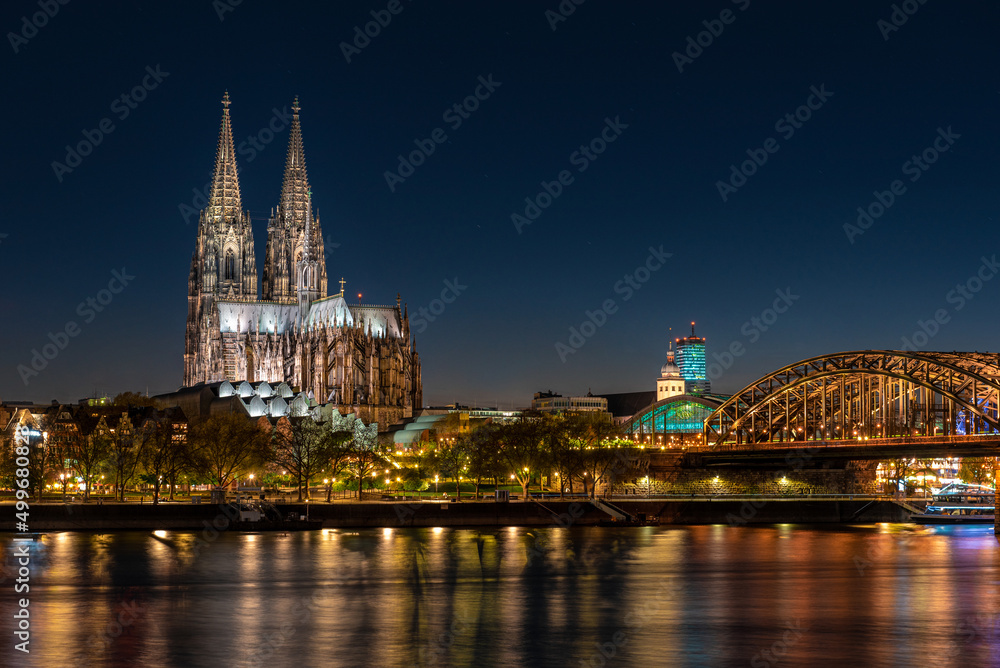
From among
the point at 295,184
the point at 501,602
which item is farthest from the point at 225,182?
the point at 501,602

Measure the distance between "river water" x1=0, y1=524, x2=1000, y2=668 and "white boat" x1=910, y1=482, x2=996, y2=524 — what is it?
88.6 feet

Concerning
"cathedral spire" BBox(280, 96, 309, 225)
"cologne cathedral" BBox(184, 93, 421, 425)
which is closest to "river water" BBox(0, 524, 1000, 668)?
"cologne cathedral" BBox(184, 93, 421, 425)

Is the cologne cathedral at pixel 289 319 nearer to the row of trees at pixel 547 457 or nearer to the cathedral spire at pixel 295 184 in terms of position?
the cathedral spire at pixel 295 184

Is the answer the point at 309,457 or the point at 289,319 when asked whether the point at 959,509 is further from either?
the point at 289,319

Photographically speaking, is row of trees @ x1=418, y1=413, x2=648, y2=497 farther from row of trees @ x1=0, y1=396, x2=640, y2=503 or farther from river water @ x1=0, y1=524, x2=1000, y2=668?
river water @ x1=0, y1=524, x2=1000, y2=668

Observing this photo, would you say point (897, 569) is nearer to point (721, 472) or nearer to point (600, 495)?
point (600, 495)

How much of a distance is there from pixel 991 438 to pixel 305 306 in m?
111

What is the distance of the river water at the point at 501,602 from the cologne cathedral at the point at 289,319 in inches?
3490

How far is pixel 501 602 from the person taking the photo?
4641cm

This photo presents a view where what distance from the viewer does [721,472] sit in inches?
4449

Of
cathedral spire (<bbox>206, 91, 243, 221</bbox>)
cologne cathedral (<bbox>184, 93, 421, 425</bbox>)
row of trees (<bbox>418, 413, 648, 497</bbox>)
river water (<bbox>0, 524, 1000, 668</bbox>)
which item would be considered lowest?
river water (<bbox>0, 524, 1000, 668</bbox>)

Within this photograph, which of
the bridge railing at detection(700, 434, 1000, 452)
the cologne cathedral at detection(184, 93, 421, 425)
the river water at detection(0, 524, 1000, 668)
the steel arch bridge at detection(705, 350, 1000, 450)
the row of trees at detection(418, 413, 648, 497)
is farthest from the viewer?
the cologne cathedral at detection(184, 93, 421, 425)

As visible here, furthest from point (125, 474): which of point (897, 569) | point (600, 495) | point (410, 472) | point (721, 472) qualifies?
point (897, 569)

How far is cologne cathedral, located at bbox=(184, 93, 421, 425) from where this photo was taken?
536 ft
